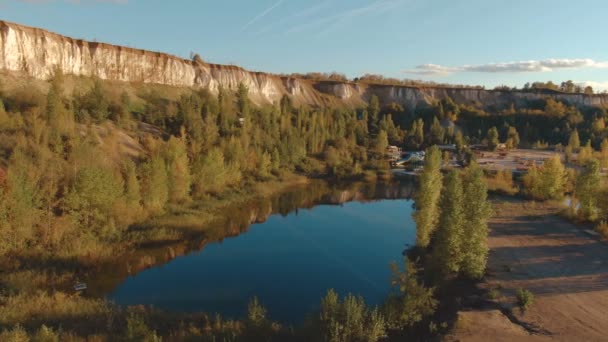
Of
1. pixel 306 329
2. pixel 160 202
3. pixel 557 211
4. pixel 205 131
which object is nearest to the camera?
pixel 306 329

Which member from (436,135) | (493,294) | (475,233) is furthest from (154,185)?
(436,135)

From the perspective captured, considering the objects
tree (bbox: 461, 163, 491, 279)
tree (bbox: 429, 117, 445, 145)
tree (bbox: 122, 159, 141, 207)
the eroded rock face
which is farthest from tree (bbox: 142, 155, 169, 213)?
tree (bbox: 429, 117, 445, 145)

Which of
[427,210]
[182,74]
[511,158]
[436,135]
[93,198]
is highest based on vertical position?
[182,74]

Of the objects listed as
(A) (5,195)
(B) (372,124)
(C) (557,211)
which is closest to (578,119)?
(B) (372,124)

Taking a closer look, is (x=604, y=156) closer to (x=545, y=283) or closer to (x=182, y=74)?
(x=545, y=283)

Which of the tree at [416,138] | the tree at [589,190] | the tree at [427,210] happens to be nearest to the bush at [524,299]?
the tree at [427,210]

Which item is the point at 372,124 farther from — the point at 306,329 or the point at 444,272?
the point at 306,329
